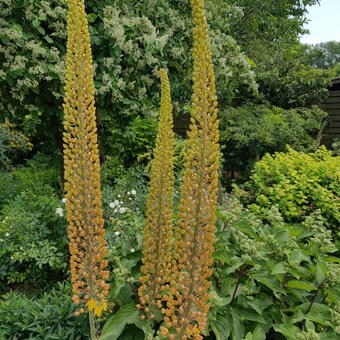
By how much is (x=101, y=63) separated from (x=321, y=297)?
9.94 feet

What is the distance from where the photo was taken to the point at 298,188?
14.5 feet

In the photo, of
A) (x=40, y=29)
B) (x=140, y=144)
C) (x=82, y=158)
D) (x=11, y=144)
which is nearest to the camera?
(x=82, y=158)

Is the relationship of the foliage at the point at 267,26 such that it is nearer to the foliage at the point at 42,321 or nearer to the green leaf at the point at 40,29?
the green leaf at the point at 40,29

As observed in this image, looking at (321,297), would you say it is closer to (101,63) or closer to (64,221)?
(64,221)

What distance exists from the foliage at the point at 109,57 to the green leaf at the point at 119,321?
232 centimetres

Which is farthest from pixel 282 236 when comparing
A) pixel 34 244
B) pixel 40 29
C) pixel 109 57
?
pixel 40 29

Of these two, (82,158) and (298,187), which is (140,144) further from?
(82,158)

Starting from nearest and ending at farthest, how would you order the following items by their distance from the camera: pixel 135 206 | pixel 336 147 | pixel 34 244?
1. pixel 34 244
2. pixel 135 206
3. pixel 336 147

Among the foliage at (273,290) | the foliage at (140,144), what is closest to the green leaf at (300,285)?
the foliage at (273,290)

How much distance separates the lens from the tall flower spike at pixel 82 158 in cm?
108

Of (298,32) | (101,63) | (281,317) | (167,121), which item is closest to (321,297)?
(281,317)

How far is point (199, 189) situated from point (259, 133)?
7.01m

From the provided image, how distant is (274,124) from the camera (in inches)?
321

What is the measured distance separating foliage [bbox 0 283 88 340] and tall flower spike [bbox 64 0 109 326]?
A: 4.05 feet
